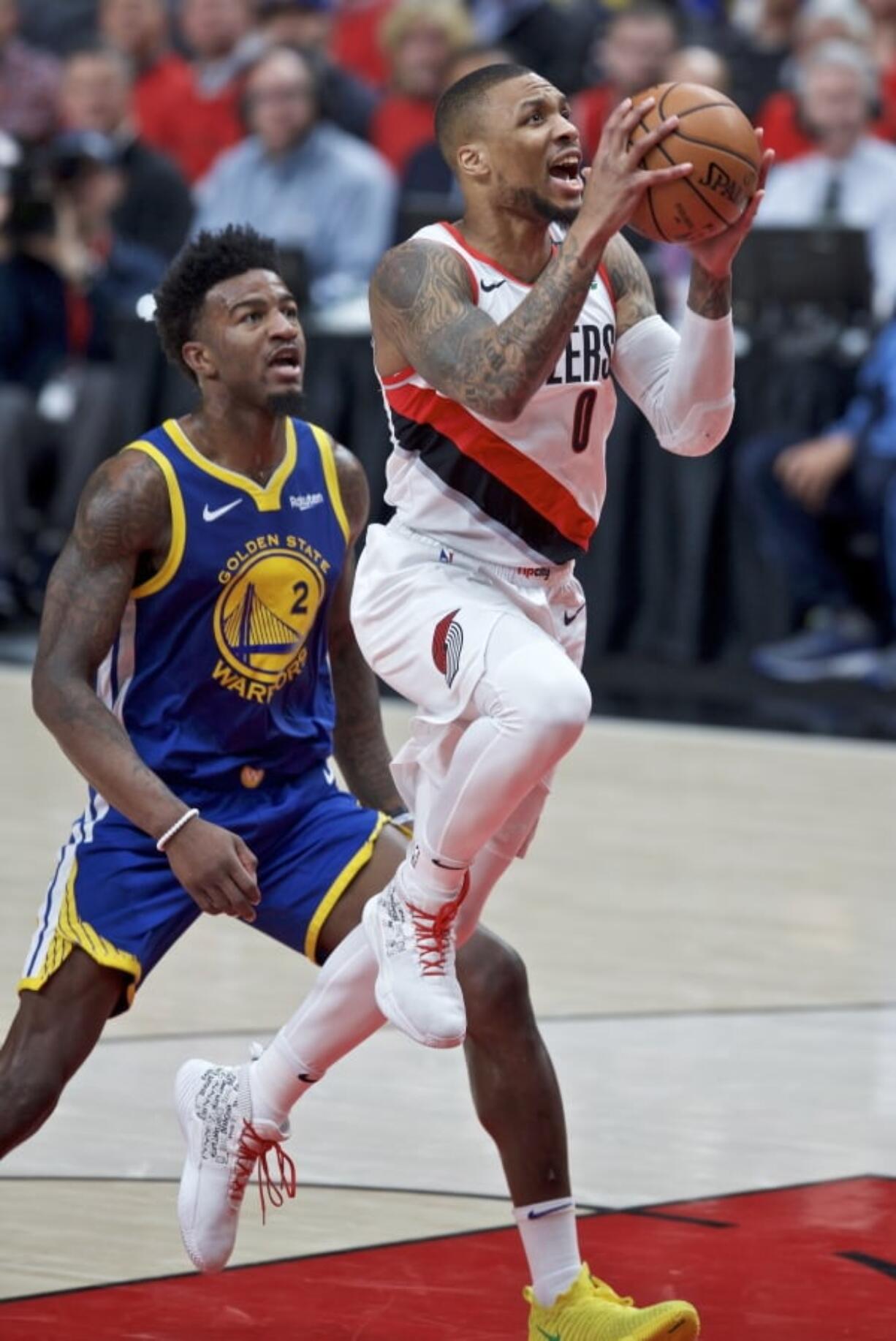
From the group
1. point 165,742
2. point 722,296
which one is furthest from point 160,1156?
point 722,296

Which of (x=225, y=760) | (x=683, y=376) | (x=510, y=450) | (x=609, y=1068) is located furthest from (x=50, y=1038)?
(x=609, y=1068)

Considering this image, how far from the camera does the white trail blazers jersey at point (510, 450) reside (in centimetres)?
405

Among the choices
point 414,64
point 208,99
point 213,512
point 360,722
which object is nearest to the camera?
point 213,512

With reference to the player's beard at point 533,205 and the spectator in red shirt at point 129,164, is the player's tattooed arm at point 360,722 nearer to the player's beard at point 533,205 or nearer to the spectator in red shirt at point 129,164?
the player's beard at point 533,205

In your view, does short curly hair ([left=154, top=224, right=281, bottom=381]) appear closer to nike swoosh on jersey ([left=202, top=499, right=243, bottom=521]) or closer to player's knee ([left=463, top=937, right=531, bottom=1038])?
nike swoosh on jersey ([left=202, top=499, right=243, bottom=521])

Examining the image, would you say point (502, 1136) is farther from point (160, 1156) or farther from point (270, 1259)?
point (160, 1156)

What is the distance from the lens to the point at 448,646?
13.1ft

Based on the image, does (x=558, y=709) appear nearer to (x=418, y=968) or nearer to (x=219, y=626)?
(x=418, y=968)

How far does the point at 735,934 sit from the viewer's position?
698cm

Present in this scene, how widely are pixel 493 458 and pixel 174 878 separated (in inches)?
33.4

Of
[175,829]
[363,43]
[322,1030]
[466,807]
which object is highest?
[363,43]

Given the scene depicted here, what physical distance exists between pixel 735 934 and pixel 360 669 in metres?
2.59

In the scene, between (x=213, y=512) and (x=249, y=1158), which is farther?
(x=213, y=512)

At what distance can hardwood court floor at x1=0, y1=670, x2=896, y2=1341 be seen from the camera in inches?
176
